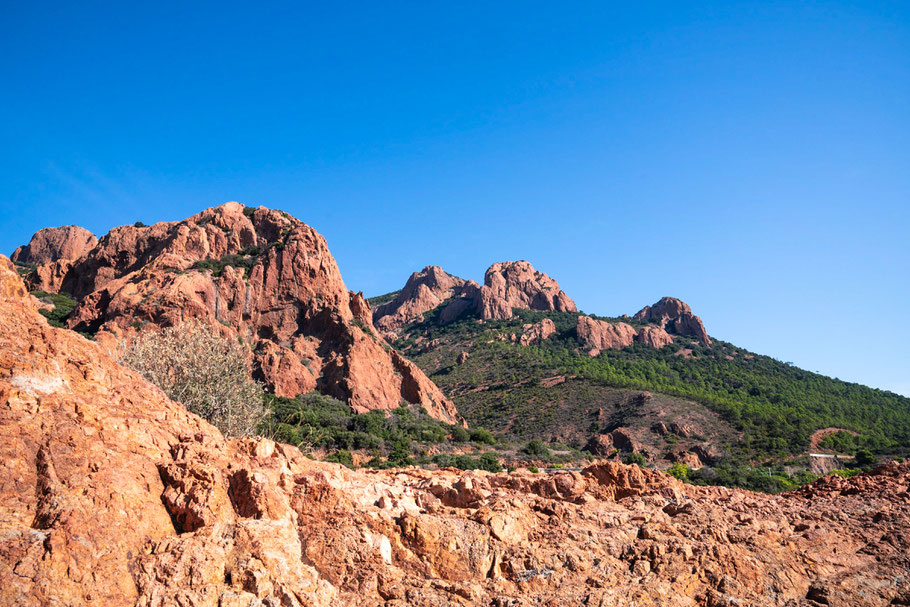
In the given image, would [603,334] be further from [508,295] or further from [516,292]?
[516,292]

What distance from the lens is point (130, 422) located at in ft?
18.3

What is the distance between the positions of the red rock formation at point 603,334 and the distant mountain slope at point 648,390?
0.27 metres

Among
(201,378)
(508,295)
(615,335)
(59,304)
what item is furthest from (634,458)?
(508,295)

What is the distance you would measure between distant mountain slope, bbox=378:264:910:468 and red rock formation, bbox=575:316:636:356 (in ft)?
0.89

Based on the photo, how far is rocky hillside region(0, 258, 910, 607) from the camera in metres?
4.26

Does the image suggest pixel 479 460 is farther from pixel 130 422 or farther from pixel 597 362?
pixel 597 362

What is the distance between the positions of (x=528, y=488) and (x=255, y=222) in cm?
4795

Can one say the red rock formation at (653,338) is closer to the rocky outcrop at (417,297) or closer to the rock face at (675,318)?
the rock face at (675,318)

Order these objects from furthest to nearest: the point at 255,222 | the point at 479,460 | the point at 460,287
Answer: the point at 460,287 → the point at 255,222 → the point at 479,460

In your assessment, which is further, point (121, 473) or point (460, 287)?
point (460, 287)

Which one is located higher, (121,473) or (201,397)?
(201,397)

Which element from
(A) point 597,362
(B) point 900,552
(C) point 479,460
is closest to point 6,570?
(B) point 900,552

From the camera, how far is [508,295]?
101438 mm

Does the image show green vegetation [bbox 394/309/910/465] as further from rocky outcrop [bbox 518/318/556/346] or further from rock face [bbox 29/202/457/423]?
rock face [bbox 29/202/457/423]
